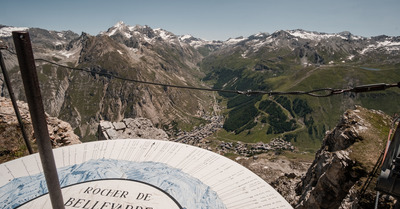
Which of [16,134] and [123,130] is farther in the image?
[123,130]

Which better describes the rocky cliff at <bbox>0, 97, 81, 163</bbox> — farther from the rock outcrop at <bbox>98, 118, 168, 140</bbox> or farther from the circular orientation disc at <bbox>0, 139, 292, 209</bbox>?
the circular orientation disc at <bbox>0, 139, 292, 209</bbox>

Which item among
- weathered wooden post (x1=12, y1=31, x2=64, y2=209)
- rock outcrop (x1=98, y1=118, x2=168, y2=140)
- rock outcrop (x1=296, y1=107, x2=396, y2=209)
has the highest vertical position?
rock outcrop (x1=98, y1=118, x2=168, y2=140)

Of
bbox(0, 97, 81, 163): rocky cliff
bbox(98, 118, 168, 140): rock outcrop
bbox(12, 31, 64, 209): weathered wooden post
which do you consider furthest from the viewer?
bbox(98, 118, 168, 140): rock outcrop

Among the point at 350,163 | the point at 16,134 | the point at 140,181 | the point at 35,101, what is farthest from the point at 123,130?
the point at 35,101

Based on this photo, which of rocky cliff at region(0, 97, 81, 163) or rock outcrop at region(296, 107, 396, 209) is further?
rocky cliff at region(0, 97, 81, 163)

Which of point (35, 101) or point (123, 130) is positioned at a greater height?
point (123, 130)

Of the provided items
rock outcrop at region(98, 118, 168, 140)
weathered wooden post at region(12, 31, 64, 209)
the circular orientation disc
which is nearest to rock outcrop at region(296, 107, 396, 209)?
the circular orientation disc

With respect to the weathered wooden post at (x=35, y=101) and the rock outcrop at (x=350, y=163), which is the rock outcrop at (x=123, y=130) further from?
the weathered wooden post at (x=35, y=101)

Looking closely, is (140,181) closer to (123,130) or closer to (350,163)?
(350,163)
